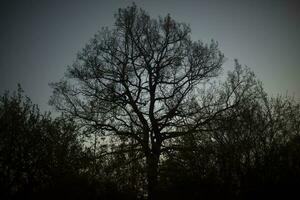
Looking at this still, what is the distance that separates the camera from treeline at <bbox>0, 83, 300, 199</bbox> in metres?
15.2

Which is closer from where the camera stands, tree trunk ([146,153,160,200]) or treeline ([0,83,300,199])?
treeline ([0,83,300,199])

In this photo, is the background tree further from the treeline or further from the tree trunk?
the tree trunk

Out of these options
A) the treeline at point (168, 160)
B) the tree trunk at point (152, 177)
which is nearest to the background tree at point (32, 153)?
the treeline at point (168, 160)

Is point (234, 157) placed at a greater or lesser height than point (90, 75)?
lesser

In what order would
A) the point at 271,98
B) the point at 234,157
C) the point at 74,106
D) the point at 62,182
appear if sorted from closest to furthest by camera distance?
the point at 234,157, the point at 271,98, the point at 62,182, the point at 74,106

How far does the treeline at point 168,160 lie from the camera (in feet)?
49.9

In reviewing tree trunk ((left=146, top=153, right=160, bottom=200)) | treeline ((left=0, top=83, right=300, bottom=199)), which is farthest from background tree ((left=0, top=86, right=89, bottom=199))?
tree trunk ((left=146, top=153, right=160, bottom=200))

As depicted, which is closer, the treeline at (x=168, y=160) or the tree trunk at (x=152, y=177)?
the treeline at (x=168, y=160)

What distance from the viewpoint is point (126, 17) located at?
2233cm

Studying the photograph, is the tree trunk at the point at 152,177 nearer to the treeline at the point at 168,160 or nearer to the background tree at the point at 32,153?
the treeline at the point at 168,160

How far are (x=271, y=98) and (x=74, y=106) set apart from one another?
42.2ft

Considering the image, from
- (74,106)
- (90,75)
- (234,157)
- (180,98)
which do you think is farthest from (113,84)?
(234,157)

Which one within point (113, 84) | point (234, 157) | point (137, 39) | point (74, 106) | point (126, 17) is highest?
point (126, 17)

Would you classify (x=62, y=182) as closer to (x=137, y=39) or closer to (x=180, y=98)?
(x=180, y=98)
